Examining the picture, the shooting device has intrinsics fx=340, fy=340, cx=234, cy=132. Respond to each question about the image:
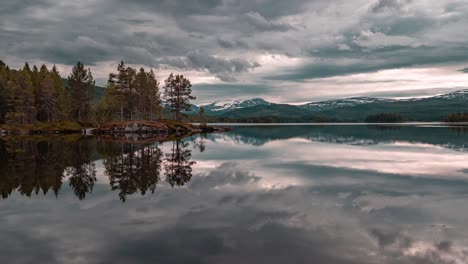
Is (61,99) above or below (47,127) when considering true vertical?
above

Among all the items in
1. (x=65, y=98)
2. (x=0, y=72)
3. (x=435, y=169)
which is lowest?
(x=435, y=169)

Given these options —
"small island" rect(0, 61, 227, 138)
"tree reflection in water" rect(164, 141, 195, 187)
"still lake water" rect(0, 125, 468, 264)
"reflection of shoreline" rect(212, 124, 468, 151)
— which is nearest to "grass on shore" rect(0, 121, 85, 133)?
"small island" rect(0, 61, 227, 138)

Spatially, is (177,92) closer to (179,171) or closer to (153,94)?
(153,94)

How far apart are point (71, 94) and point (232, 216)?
127108 mm

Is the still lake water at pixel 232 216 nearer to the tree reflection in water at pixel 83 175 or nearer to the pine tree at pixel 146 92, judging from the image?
the tree reflection in water at pixel 83 175

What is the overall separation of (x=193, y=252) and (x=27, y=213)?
970cm

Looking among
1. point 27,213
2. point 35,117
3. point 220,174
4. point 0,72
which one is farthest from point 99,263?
point 0,72

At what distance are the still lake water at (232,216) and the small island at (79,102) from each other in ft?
228

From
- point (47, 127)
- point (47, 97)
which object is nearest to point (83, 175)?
point (47, 127)

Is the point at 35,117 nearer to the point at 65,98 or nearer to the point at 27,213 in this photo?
the point at 65,98

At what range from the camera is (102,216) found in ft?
50.5

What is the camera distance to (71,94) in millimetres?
125938

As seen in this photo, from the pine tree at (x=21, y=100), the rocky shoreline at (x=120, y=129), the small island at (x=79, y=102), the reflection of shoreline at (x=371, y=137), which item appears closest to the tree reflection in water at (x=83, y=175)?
the reflection of shoreline at (x=371, y=137)

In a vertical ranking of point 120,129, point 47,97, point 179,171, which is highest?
point 47,97
